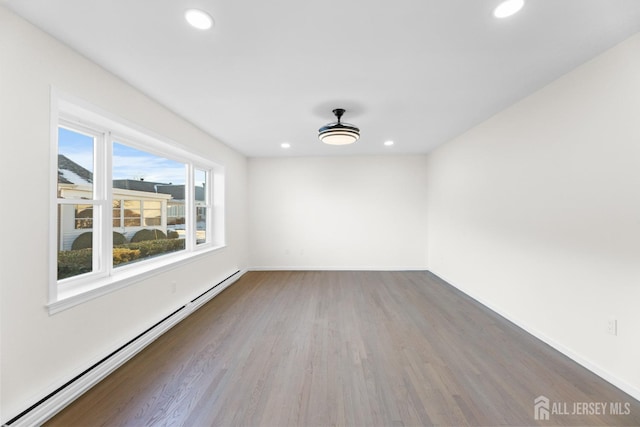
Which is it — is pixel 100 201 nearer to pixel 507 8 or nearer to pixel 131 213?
pixel 131 213

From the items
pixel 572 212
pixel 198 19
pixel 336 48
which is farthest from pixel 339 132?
pixel 572 212

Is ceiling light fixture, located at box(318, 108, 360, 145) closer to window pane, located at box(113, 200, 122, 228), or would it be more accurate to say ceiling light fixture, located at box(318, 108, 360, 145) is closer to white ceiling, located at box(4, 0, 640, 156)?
white ceiling, located at box(4, 0, 640, 156)

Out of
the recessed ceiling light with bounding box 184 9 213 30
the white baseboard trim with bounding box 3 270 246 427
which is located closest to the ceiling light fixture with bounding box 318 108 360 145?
the recessed ceiling light with bounding box 184 9 213 30

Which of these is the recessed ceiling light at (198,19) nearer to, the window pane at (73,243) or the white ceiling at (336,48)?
the white ceiling at (336,48)

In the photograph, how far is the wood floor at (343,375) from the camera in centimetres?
159

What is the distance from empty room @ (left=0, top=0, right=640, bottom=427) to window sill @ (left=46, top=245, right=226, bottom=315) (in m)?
0.02

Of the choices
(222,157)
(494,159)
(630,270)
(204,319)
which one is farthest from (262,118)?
(630,270)

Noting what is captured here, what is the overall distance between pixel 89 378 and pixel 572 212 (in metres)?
4.21

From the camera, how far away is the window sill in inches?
68.5

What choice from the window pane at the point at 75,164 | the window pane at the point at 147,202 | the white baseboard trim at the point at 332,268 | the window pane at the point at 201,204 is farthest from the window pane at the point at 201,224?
the window pane at the point at 75,164

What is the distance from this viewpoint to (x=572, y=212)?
2.19m

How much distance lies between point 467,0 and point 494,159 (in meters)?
2.35

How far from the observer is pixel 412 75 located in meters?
2.19

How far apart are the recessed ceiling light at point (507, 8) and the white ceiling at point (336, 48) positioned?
43 mm
